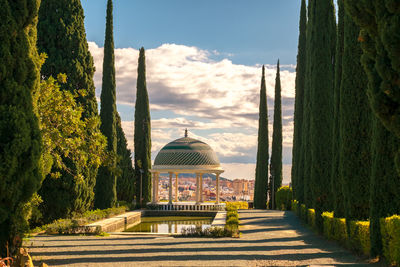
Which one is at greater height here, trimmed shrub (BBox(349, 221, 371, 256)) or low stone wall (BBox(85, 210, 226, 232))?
trimmed shrub (BBox(349, 221, 371, 256))

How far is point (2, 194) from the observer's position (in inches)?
351

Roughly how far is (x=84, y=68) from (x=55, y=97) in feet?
33.1

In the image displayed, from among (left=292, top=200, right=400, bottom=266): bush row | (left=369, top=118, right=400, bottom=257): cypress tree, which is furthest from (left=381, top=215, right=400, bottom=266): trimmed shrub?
(left=369, top=118, right=400, bottom=257): cypress tree

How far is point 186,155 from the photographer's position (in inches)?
1367

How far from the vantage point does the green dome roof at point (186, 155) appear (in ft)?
114

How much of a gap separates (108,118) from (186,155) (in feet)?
29.5

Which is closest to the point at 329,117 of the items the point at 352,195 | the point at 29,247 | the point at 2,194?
the point at 352,195

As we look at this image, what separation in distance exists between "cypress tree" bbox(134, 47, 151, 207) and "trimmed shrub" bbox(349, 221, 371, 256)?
24.5 meters

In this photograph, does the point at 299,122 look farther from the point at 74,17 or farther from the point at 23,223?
the point at 23,223

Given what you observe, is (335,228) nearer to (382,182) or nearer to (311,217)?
(382,182)

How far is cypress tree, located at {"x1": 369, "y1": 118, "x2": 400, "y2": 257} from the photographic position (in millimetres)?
10484

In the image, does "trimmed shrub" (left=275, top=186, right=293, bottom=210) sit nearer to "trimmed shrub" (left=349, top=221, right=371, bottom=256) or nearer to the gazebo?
the gazebo

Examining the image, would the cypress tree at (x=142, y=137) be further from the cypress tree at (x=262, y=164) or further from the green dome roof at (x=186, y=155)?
the cypress tree at (x=262, y=164)

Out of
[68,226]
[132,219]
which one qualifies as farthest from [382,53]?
[132,219]
